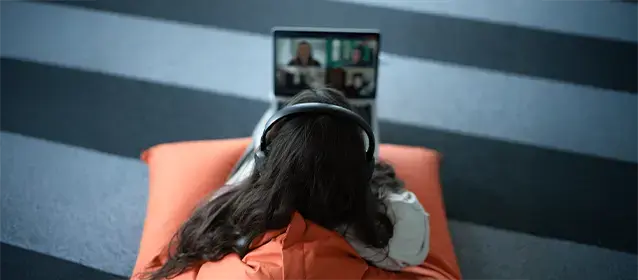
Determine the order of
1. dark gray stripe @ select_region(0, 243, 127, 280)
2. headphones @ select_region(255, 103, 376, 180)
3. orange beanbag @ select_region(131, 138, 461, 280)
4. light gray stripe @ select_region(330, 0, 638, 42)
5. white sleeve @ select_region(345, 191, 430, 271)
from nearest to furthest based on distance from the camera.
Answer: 1. headphones @ select_region(255, 103, 376, 180)
2. white sleeve @ select_region(345, 191, 430, 271)
3. orange beanbag @ select_region(131, 138, 461, 280)
4. dark gray stripe @ select_region(0, 243, 127, 280)
5. light gray stripe @ select_region(330, 0, 638, 42)

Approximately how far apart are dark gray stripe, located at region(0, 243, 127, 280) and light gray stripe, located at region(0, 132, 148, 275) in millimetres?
16

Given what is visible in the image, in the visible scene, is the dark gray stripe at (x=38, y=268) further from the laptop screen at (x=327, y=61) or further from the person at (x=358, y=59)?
Answer: the person at (x=358, y=59)

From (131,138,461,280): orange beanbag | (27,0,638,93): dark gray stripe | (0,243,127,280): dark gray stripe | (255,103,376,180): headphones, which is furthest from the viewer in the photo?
(27,0,638,93): dark gray stripe

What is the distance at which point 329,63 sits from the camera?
1.82 m

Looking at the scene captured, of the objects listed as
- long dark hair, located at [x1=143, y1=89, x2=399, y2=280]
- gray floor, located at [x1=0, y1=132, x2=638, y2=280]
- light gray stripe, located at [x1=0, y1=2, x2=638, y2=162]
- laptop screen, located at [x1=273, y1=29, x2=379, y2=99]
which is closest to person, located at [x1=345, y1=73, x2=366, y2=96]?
laptop screen, located at [x1=273, y1=29, x2=379, y2=99]

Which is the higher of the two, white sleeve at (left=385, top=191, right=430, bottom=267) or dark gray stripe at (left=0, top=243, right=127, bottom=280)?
white sleeve at (left=385, top=191, right=430, bottom=267)

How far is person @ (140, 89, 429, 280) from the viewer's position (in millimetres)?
1116

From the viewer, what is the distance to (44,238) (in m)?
1.76

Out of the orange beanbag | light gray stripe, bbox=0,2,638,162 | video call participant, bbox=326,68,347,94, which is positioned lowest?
the orange beanbag

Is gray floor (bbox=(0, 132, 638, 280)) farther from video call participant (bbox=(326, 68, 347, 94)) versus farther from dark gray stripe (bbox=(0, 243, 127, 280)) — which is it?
video call participant (bbox=(326, 68, 347, 94))

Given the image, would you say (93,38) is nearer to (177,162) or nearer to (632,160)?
(177,162)

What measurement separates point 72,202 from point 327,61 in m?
0.75

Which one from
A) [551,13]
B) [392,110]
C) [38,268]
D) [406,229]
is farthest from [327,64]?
[551,13]

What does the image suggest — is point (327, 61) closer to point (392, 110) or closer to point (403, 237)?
point (392, 110)
